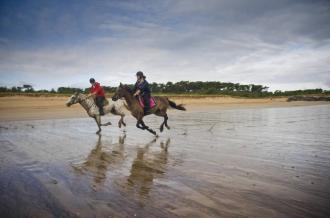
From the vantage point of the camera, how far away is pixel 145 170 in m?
5.25

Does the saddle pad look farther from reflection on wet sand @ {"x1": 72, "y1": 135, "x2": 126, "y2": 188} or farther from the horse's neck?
reflection on wet sand @ {"x1": 72, "y1": 135, "x2": 126, "y2": 188}

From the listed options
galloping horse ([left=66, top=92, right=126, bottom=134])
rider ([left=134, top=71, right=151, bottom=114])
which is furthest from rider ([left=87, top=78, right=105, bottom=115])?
rider ([left=134, top=71, right=151, bottom=114])

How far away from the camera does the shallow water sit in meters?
3.39

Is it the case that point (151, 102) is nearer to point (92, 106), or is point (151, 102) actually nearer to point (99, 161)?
point (92, 106)

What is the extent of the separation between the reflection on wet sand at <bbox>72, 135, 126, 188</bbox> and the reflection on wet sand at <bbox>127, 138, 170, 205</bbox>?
445 mm

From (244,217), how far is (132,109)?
834 cm

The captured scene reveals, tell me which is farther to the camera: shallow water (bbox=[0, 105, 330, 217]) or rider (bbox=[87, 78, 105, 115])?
rider (bbox=[87, 78, 105, 115])

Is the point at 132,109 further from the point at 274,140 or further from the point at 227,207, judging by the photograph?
the point at 227,207

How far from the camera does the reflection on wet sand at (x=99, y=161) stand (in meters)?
4.86

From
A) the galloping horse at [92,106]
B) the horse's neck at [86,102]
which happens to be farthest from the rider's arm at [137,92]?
the horse's neck at [86,102]

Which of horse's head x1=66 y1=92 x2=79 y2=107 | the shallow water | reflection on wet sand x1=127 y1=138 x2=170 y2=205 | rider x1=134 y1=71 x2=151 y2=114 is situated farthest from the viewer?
horse's head x1=66 y1=92 x2=79 y2=107

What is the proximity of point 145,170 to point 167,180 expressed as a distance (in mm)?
801

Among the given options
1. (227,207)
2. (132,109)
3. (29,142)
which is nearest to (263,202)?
(227,207)

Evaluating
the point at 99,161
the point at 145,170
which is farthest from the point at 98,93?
the point at 145,170
